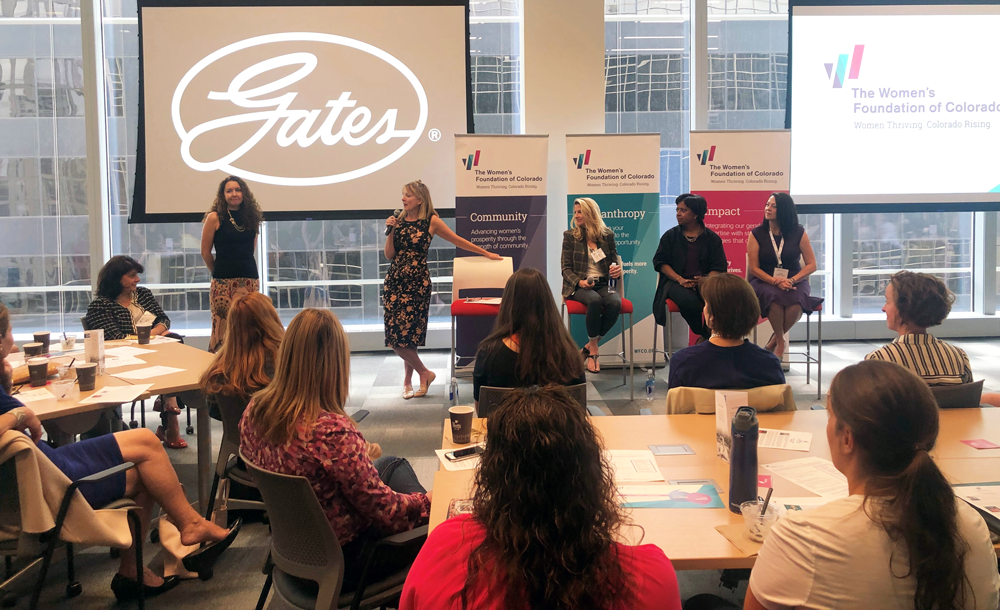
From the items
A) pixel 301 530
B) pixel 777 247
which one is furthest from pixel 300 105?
pixel 301 530

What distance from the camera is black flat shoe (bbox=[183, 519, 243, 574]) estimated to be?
2.49 meters

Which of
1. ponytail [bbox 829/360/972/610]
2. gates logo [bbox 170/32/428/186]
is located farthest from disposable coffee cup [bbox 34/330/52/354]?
ponytail [bbox 829/360/972/610]

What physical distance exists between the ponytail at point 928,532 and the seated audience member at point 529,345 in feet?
5.11

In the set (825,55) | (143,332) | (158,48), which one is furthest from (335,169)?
(825,55)

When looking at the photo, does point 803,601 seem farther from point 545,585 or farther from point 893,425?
point 545,585

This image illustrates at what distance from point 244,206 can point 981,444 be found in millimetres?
4500

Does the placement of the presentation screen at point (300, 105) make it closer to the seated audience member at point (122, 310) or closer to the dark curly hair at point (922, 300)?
the seated audience member at point (122, 310)

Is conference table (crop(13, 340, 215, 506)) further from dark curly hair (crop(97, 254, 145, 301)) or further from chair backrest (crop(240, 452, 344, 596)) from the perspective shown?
chair backrest (crop(240, 452, 344, 596))

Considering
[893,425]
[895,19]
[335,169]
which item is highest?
[895,19]

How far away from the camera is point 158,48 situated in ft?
19.1

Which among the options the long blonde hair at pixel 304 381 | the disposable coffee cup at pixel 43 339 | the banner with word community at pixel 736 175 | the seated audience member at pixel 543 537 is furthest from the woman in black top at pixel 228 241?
the seated audience member at pixel 543 537

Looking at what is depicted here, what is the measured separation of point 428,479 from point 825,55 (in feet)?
17.8

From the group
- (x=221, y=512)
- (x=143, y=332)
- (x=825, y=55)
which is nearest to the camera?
(x=221, y=512)

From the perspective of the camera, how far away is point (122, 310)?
4113 mm
